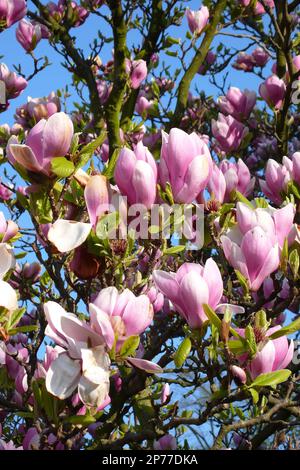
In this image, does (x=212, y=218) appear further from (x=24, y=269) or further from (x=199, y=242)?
(x=24, y=269)

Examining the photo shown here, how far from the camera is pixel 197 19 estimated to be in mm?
4191

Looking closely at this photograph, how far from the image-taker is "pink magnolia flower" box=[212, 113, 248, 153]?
3.33 meters

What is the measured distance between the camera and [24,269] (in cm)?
277

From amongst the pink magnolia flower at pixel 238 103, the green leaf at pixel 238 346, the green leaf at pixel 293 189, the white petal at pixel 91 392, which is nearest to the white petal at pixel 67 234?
the white petal at pixel 91 392

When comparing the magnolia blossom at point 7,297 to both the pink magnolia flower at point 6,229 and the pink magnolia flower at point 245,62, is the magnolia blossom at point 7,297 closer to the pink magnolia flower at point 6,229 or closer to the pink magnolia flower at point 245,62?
the pink magnolia flower at point 6,229

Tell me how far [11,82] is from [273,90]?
58.1 inches

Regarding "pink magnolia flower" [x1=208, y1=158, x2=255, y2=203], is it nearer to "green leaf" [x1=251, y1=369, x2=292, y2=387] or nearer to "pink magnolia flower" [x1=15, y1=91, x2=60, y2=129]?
"green leaf" [x1=251, y1=369, x2=292, y2=387]

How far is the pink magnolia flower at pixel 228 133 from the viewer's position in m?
3.33

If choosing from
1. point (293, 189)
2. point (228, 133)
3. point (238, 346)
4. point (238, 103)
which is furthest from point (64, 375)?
point (238, 103)

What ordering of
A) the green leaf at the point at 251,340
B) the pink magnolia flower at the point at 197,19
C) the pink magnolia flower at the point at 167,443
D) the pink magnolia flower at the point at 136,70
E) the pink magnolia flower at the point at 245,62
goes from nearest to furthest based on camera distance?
the green leaf at the point at 251,340 → the pink magnolia flower at the point at 167,443 → the pink magnolia flower at the point at 136,70 → the pink magnolia flower at the point at 197,19 → the pink magnolia flower at the point at 245,62

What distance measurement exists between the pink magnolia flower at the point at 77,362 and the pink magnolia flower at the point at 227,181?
0.73 metres

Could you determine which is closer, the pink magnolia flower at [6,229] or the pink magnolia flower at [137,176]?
the pink magnolia flower at [137,176]

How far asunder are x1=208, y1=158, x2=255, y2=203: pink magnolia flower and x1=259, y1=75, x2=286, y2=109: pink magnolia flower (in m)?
1.32

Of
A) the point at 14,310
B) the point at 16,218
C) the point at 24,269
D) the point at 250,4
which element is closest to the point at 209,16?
the point at 250,4
